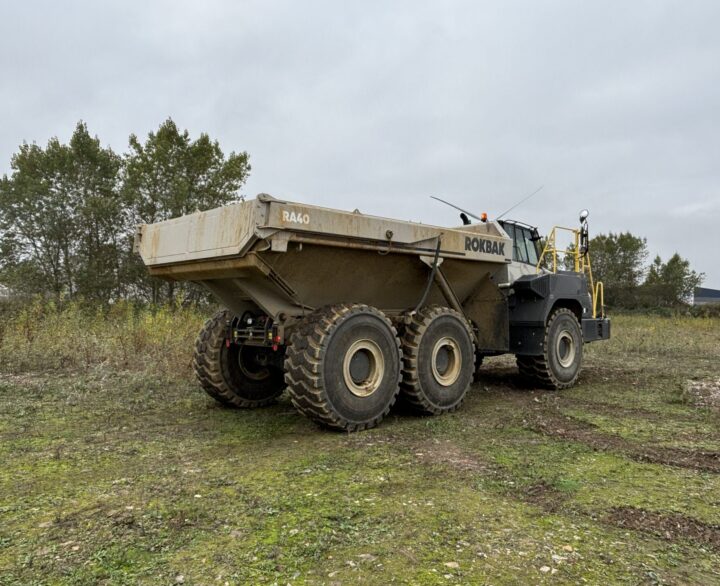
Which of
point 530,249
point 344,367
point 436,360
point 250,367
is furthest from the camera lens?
point 530,249

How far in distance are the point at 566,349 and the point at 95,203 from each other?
17703 millimetres

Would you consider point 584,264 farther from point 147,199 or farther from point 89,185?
point 89,185

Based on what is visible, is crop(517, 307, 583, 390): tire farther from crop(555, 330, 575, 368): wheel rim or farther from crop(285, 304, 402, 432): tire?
crop(285, 304, 402, 432): tire

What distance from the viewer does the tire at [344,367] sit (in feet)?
15.1

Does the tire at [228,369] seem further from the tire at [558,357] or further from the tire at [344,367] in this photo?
the tire at [558,357]

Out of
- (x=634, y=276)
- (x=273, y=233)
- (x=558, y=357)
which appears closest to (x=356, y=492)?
(x=273, y=233)

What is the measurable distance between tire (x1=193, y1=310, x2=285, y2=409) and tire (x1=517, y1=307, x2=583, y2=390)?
368 cm

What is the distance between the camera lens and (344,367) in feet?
15.7

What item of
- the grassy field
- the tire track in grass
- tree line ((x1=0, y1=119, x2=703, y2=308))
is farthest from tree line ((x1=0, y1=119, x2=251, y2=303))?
the tire track in grass

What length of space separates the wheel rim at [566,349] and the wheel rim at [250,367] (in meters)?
4.31

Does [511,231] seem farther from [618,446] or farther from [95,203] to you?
[95,203]

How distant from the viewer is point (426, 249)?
219 inches

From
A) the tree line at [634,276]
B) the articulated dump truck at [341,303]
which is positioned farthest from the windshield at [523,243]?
the tree line at [634,276]

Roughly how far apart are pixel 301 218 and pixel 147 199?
17994mm
